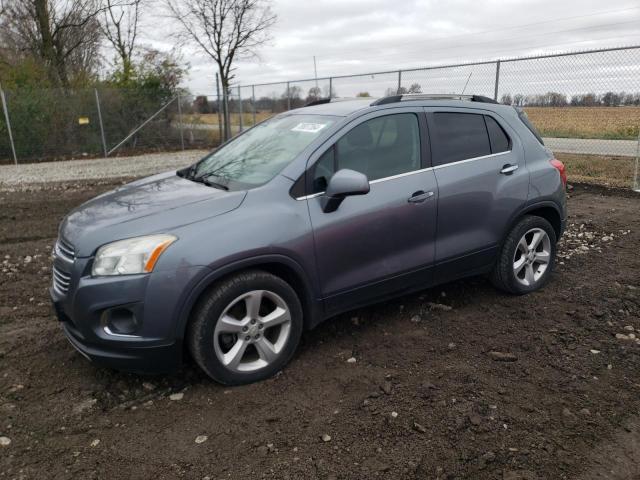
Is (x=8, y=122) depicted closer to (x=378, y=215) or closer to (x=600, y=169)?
(x=378, y=215)

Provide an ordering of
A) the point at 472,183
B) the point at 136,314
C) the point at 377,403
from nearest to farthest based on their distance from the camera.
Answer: the point at 136,314
the point at 377,403
the point at 472,183

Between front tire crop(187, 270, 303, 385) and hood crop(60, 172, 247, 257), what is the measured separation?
45cm

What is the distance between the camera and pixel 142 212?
3158mm

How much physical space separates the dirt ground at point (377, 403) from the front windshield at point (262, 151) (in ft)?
4.22

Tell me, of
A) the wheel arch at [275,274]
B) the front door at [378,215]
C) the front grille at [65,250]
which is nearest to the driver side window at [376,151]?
the front door at [378,215]

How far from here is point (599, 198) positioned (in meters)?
8.26

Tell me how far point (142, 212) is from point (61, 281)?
25.5 inches

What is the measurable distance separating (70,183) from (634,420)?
10984mm

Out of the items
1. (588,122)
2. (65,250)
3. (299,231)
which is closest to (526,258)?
(299,231)

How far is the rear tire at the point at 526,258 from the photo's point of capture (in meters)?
4.32

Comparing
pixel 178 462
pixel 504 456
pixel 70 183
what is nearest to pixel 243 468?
pixel 178 462

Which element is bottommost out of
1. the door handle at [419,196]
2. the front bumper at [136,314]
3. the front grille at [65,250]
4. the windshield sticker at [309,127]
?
the front bumper at [136,314]

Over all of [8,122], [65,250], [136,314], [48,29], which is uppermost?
[48,29]

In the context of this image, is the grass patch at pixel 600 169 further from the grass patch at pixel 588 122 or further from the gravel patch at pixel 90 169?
the gravel patch at pixel 90 169
